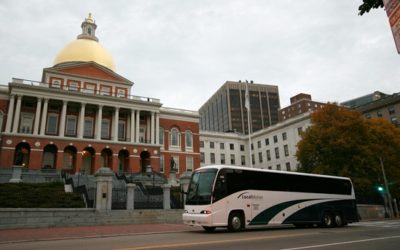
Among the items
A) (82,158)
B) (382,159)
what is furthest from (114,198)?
(382,159)

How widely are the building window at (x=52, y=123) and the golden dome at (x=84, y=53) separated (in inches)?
427

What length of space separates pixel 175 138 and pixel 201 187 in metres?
42.3

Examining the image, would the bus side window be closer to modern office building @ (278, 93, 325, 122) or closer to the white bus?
the white bus

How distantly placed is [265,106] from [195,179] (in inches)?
4916

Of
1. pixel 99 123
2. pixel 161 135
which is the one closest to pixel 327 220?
pixel 99 123

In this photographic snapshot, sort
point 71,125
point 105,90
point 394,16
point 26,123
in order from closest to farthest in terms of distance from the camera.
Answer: point 394,16 → point 26,123 → point 71,125 → point 105,90

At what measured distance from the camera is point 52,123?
4800 centimetres

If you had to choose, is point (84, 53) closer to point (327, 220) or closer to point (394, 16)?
point (327, 220)

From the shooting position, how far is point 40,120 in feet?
152

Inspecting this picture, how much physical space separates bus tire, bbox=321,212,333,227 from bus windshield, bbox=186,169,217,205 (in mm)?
8431

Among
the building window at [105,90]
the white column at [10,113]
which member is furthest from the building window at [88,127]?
the white column at [10,113]

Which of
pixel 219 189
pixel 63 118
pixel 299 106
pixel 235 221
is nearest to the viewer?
pixel 219 189

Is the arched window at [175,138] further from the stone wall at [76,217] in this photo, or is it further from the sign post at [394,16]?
the sign post at [394,16]

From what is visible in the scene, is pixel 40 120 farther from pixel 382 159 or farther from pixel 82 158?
pixel 382 159
